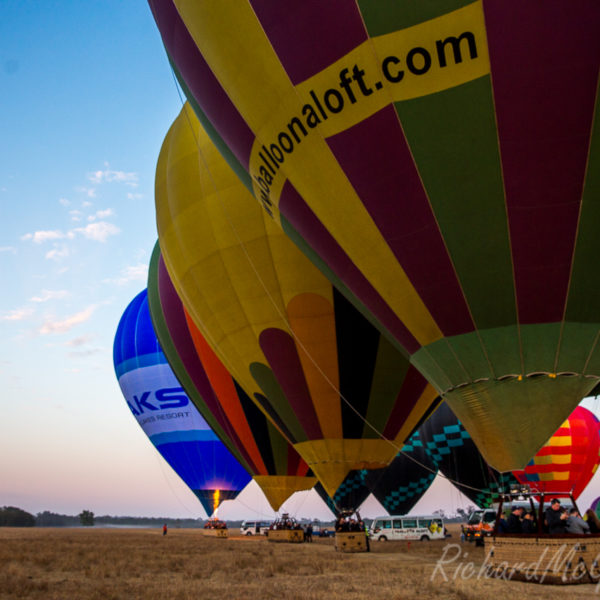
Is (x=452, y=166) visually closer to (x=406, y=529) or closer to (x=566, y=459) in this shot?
(x=406, y=529)

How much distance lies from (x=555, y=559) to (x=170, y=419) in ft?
78.4

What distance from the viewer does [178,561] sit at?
500 inches

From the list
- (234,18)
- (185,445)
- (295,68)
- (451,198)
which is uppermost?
(234,18)

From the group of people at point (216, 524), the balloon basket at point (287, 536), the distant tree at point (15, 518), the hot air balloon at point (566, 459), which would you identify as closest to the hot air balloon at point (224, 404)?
the balloon basket at point (287, 536)

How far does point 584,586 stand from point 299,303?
793 cm

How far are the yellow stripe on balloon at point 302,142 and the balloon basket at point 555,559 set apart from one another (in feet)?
10.7

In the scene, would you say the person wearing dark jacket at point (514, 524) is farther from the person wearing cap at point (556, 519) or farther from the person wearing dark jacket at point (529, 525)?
the person wearing cap at point (556, 519)

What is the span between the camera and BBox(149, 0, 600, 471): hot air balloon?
6613mm

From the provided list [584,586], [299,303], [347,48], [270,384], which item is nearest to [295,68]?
[347,48]

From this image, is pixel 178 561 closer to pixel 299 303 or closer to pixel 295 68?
pixel 299 303

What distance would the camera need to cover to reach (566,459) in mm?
27453

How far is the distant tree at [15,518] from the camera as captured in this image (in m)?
87.5

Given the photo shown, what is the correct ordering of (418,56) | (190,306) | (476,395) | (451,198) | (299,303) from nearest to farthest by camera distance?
(418,56) < (451,198) < (476,395) < (299,303) < (190,306)

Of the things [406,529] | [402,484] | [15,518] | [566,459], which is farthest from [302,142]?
[15,518]
